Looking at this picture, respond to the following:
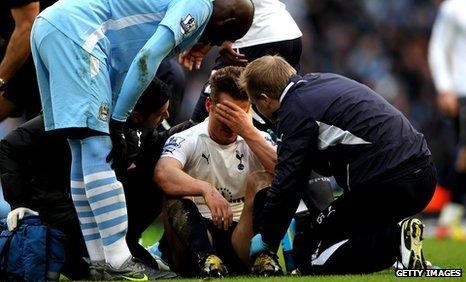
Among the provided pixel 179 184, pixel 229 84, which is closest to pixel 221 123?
pixel 229 84

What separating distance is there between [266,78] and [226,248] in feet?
3.61

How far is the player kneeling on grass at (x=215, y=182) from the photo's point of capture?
22.2 feet

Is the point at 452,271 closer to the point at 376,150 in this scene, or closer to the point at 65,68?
the point at 376,150

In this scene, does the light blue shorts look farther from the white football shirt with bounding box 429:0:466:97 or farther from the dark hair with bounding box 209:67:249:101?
the white football shirt with bounding box 429:0:466:97

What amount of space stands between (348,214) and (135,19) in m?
1.63

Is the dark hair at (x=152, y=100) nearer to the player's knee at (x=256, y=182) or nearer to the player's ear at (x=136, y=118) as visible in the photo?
the player's ear at (x=136, y=118)

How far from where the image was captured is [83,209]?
21.7 ft

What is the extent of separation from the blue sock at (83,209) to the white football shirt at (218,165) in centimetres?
71

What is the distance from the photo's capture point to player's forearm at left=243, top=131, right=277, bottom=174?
693 centimetres

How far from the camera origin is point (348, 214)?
6652 mm

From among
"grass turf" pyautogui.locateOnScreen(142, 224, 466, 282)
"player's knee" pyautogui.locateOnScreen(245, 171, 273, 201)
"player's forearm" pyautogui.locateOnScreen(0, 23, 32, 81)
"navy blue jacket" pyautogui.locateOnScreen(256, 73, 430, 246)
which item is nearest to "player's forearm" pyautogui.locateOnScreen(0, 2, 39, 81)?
"player's forearm" pyautogui.locateOnScreen(0, 23, 32, 81)

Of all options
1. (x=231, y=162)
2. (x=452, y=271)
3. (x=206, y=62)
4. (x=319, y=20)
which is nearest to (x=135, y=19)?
(x=231, y=162)

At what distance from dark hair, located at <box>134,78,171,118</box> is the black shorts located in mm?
749

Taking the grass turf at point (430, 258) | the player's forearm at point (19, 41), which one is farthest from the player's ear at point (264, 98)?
the player's forearm at point (19, 41)
